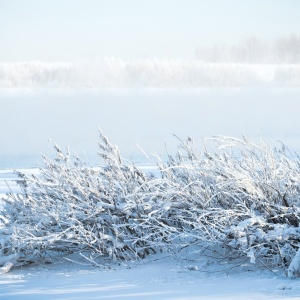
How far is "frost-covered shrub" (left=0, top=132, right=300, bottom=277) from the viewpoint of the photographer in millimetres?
6711

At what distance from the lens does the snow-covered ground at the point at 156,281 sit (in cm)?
560

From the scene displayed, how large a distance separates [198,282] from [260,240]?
0.88 m

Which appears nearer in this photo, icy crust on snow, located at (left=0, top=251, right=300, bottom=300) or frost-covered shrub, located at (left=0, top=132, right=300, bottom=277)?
icy crust on snow, located at (left=0, top=251, right=300, bottom=300)

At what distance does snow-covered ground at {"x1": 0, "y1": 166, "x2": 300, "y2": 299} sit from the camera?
18.4ft

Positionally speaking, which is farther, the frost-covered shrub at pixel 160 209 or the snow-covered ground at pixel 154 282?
the frost-covered shrub at pixel 160 209

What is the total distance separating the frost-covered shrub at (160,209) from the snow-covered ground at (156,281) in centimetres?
20

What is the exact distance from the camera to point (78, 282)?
21.4ft

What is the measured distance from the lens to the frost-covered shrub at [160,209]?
6.71m

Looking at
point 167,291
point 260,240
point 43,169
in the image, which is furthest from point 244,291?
point 43,169

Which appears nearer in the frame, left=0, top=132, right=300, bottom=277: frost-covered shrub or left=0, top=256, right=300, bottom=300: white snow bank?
left=0, top=256, right=300, bottom=300: white snow bank

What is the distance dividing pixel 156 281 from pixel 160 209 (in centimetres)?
107

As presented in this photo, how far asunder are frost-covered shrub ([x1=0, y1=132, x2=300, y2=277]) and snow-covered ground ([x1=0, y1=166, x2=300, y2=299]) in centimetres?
20

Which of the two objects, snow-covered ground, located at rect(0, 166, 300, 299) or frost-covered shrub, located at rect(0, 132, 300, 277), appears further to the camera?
frost-covered shrub, located at rect(0, 132, 300, 277)

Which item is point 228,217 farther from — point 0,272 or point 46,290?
point 0,272
